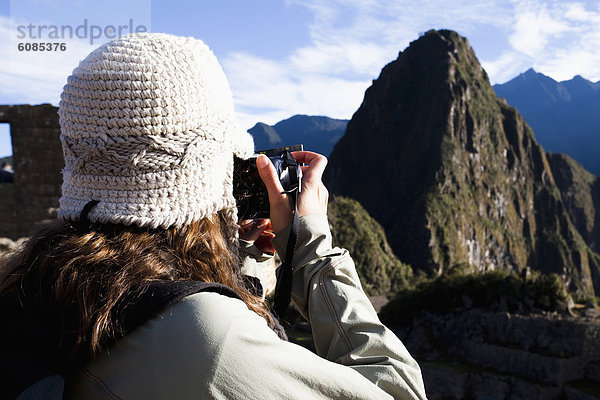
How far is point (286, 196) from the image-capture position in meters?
1.22

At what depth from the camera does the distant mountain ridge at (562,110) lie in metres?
→ 92.4

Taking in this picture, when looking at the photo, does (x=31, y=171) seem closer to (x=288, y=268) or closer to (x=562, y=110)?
(x=288, y=268)

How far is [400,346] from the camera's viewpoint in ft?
3.42

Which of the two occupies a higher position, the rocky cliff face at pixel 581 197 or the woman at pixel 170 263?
the woman at pixel 170 263

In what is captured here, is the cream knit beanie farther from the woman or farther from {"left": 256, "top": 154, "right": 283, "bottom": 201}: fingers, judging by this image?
{"left": 256, "top": 154, "right": 283, "bottom": 201}: fingers

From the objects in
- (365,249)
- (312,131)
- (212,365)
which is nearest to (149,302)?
(212,365)

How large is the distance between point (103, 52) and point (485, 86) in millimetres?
88410

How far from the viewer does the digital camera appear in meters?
1.23

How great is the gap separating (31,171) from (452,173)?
67977 millimetres

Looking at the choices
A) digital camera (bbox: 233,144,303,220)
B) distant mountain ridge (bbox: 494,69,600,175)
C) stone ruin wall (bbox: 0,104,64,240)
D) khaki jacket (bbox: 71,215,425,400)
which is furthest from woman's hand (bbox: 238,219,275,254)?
distant mountain ridge (bbox: 494,69,600,175)

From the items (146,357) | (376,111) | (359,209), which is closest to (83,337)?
(146,357)

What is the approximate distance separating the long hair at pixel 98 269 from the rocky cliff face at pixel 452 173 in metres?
64.0

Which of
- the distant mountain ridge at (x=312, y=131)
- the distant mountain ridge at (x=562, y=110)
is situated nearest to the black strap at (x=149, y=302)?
the distant mountain ridge at (x=312, y=131)

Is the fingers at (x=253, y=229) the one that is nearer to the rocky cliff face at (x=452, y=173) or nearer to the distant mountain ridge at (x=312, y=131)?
the distant mountain ridge at (x=312, y=131)
